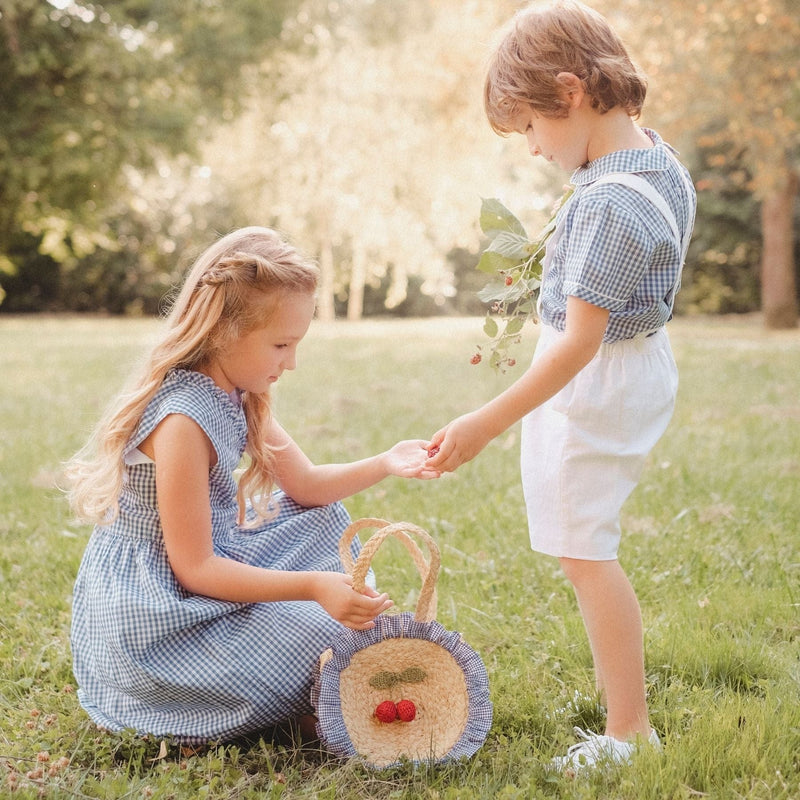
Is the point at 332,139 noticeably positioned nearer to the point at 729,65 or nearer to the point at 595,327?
the point at 729,65

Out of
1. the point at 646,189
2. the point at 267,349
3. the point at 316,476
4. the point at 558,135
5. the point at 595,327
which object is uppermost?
the point at 558,135

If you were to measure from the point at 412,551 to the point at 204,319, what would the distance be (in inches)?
27.9

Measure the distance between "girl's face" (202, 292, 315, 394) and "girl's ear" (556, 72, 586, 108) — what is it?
0.72 meters

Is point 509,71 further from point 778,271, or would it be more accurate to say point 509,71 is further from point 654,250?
point 778,271

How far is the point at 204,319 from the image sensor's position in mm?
2131

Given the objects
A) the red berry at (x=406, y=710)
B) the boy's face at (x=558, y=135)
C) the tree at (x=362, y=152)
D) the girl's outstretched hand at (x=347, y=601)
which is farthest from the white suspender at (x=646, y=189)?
the tree at (x=362, y=152)

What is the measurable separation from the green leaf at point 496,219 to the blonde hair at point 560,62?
1.16 ft

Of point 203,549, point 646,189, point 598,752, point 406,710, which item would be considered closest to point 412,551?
point 406,710

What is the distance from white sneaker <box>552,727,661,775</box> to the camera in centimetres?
188

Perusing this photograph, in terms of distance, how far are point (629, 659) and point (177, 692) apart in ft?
3.19

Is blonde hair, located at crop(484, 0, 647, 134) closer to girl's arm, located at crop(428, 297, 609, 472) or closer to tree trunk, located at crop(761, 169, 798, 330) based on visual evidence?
girl's arm, located at crop(428, 297, 609, 472)

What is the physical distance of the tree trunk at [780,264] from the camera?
15.0 meters

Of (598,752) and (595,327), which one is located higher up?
(595,327)

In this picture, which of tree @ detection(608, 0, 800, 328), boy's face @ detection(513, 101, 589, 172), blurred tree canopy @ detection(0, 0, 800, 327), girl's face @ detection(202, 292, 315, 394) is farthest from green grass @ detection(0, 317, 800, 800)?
blurred tree canopy @ detection(0, 0, 800, 327)
